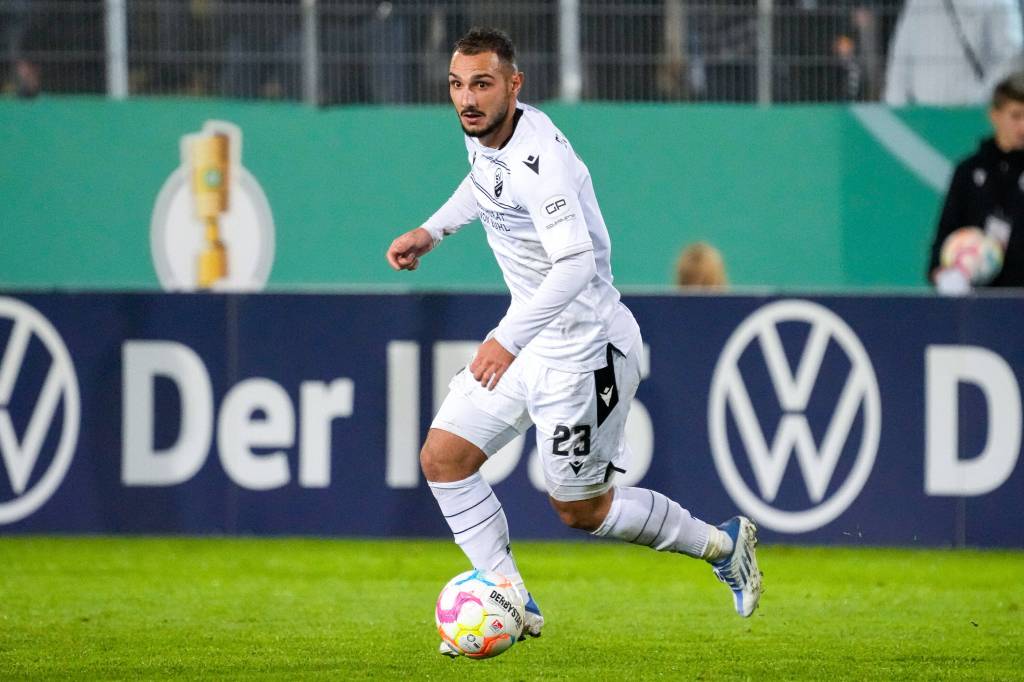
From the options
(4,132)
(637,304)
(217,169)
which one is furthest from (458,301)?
(4,132)

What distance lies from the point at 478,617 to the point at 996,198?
4.93 m

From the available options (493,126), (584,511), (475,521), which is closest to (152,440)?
(475,521)

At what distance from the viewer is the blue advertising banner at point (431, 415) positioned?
8.57 metres

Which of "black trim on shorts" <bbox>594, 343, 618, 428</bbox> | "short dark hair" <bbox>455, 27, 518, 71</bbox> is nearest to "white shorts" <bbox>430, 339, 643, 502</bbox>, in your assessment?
"black trim on shorts" <bbox>594, 343, 618, 428</bbox>

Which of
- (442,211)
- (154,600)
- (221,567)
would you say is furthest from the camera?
(221,567)

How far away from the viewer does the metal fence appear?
12148 millimetres

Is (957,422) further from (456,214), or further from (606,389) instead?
(456,214)

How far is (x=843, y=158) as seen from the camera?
1252 centimetres

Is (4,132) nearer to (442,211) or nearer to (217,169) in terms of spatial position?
(217,169)

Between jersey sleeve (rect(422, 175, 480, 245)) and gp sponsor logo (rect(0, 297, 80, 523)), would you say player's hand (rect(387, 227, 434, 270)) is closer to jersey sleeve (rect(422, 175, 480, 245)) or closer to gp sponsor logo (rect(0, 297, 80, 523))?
jersey sleeve (rect(422, 175, 480, 245))

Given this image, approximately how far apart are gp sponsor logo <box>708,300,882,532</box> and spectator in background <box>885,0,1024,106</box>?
4305mm

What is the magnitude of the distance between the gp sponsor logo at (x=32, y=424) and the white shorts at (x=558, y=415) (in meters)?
3.43

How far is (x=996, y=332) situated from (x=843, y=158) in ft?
13.6

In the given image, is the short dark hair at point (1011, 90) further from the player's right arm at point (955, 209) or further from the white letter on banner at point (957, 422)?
the white letter on banner at point (957, 422)
